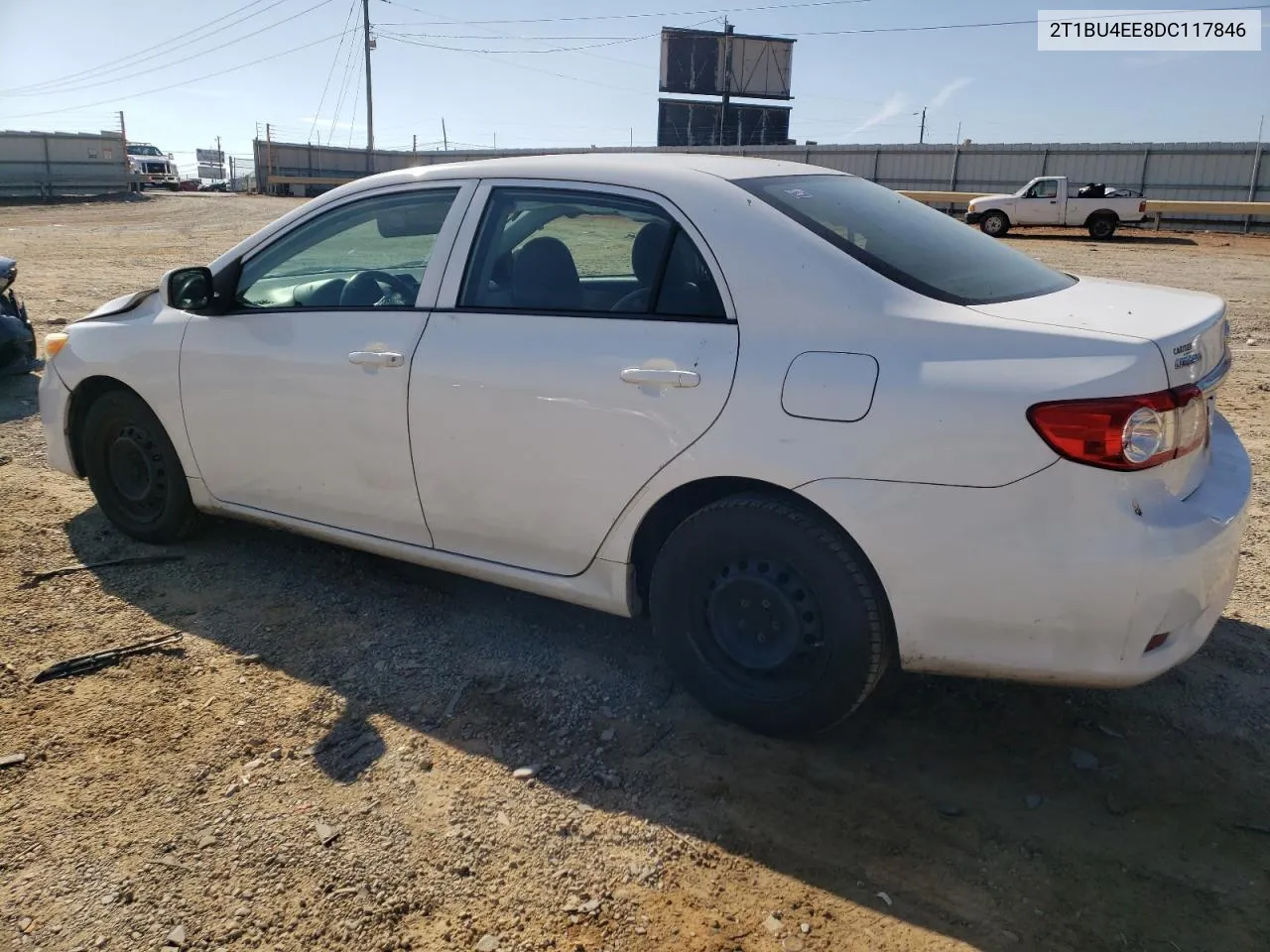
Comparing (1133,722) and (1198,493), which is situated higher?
(1198,493)

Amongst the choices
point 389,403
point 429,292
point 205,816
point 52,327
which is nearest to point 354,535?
point 389,403

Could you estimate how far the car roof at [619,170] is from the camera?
3.25 m

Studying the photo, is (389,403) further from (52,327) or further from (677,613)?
(52,327)

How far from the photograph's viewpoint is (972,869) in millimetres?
2559

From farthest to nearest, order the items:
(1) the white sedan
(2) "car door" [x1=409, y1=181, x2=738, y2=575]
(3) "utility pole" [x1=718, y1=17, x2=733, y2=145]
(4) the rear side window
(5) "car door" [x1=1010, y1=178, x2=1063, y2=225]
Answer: (3) "utility pole" [x1=718, y1=17, x2=733, y2=145]
(5) "car door" [x1=1010, y1=178, x2=1063, y2=225]
(4) the rear side window
(2) "car door" [x1=409, y1=181, x2=738, y2=575]
(1) the white sedan

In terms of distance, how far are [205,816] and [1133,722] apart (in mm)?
2828

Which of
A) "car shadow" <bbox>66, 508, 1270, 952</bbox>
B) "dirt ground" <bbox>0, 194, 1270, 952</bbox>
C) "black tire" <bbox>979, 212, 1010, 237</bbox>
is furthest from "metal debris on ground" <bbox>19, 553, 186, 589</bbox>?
"black tire" <bbox>979, 212, 1010, 237</bbox>

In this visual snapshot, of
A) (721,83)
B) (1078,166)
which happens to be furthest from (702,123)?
(1078,166)

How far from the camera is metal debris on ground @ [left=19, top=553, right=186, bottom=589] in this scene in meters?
4.25

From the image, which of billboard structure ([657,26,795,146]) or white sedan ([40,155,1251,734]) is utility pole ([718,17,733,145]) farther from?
white sedan ([40,155,1251,734])

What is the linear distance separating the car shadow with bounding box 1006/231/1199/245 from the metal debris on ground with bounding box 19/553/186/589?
27058 millimetres

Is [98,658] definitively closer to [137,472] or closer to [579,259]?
[137,472]

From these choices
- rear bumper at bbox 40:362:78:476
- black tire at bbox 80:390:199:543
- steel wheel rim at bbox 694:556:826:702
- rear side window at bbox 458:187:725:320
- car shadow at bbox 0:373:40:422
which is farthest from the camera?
car shadow at bbox 0:373:40:422

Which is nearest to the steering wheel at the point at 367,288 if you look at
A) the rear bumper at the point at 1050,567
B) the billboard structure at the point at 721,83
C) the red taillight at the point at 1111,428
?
the rear bumper at the point at 1050,567
